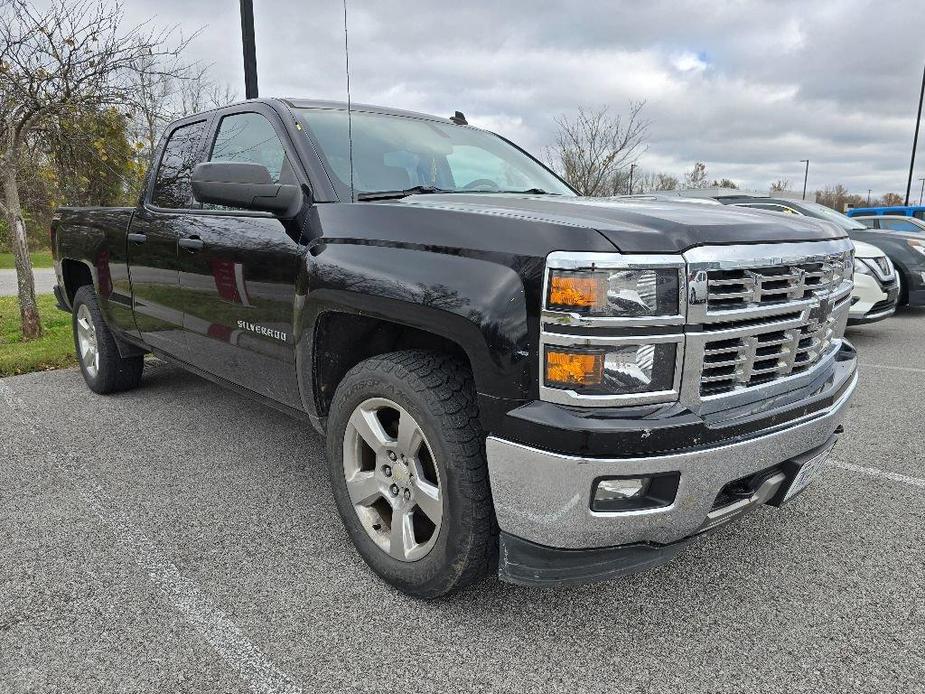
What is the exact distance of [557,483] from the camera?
6.03ft

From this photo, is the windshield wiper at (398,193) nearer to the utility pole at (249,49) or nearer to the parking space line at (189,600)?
the parking space line at (189,600)

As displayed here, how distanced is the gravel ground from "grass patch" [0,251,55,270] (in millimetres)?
1079

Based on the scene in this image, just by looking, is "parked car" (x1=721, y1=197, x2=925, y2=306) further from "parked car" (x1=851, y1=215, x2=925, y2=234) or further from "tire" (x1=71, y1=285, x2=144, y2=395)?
"tire" (x1=71, y1=285, x2=144, y2=395)

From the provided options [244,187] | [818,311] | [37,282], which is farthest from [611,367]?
[37,282]

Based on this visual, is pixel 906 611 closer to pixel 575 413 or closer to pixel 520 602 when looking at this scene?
pixel 520 602

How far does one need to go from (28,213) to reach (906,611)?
20483mm

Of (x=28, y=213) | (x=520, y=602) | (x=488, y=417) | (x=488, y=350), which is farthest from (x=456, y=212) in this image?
(x=28, y=213)

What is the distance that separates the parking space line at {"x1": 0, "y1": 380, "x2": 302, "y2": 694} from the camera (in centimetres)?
200

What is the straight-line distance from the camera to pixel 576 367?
1.81m

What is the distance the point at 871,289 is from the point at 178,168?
696 cm

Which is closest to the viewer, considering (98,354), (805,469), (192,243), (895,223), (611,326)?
(611,326)

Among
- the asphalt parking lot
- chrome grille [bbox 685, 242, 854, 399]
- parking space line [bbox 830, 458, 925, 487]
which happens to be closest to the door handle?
the asphalt parking lot

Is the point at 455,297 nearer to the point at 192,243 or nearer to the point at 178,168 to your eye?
the point at 192,243

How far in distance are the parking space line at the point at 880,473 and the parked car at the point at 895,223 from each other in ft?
32.5
